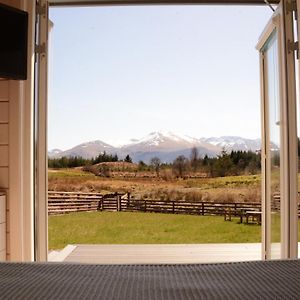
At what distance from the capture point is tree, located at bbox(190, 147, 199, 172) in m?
5.08

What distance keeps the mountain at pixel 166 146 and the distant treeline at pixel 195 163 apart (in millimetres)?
65

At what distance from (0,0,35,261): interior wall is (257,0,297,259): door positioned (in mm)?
1708

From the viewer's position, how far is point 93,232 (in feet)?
17.7

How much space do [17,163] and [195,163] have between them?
3066 millimetres

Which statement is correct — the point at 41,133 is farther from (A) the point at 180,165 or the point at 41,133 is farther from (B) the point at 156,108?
(A) the point at 180,165

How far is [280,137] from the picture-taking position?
2682mm

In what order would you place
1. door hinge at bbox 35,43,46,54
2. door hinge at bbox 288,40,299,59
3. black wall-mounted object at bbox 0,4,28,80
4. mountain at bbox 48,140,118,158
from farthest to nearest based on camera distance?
mountain at bbox 48,140,118,158 → door hinge at bbox 35,43,46,54 → door hinge at bbox 288,40,299,59 → black wall-mounted object at bbox 0,4,28,80

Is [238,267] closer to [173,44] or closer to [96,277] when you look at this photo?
[96,277]

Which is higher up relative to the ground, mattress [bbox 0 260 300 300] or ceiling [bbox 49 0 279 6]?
ceiling [bbox 49 0 279 6]

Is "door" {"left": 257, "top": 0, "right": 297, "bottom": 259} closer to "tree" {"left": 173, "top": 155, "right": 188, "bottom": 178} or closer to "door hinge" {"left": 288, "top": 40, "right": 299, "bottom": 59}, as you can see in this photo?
"door hinge" {"left": 288, "top": 40, "right": 299, "bottom": 59}

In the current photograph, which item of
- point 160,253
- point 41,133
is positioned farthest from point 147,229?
point 41,133

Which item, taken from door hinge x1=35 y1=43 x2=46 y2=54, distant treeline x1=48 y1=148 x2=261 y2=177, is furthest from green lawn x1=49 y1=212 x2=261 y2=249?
door hinge x1=35 y1=43 x2=46 y2=54

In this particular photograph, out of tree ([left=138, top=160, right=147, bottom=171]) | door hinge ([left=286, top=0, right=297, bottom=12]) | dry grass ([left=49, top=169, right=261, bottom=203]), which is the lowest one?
dry grass ([left=49, top=169, right=261, bottom=203])

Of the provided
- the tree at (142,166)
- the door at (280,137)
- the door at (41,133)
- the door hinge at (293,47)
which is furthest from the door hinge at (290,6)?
the tree at (142,166)
